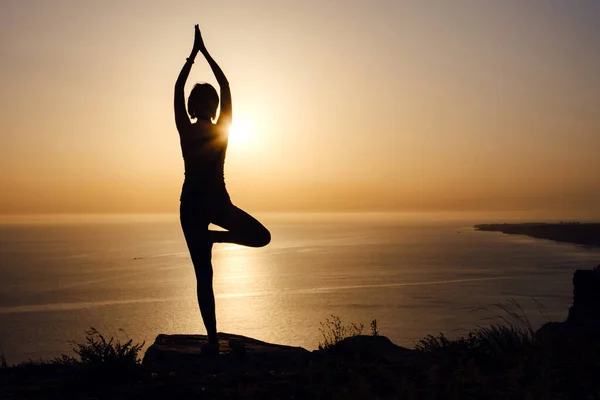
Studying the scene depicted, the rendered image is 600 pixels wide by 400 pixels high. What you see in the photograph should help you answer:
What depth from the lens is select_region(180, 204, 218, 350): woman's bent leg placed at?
5723mm

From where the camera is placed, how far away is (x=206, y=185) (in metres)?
5.68

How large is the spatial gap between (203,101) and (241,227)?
141 cm

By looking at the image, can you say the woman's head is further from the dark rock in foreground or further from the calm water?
the calm water

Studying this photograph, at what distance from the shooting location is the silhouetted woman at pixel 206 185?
18.5ft

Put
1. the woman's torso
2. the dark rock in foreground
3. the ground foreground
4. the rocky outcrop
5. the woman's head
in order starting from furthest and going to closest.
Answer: the rocky outcrop < the woman's head < the woman's torso < the dark rock in foreground < the ground foreground

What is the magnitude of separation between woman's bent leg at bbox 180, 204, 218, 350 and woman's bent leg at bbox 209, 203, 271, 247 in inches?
7.3

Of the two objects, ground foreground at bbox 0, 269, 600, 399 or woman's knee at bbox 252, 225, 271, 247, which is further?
woman's knee at bbox 252, 225, 271, 247

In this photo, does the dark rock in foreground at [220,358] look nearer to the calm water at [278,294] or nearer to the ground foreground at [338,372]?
the ground foreground at [338,372]

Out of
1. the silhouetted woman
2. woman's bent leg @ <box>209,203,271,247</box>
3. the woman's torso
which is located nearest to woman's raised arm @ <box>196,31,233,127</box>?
the silhouetted woman

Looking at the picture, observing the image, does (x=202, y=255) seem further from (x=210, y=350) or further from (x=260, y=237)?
(x=210, y=350)

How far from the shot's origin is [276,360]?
5.70m


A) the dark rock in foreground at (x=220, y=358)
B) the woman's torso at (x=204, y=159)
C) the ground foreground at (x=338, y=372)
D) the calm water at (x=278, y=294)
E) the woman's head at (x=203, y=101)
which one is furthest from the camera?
the calm water at (x=278, y=294)

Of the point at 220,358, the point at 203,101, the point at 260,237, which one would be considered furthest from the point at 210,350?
the point at 203,101

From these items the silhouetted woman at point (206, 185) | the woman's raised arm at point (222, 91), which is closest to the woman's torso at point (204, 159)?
the silhouetted woman at point (206, 185)
